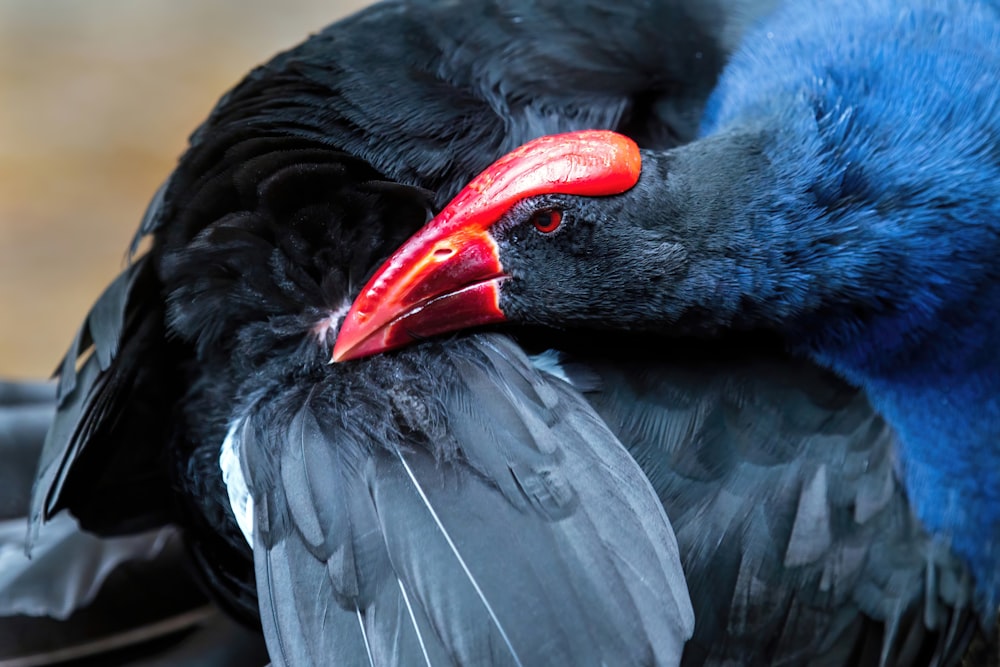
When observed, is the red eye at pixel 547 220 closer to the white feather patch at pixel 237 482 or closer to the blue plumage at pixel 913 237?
the blue plumage at pixel 913 237

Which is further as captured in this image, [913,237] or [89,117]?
[89,117]

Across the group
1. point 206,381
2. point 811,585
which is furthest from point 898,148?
point 206,381

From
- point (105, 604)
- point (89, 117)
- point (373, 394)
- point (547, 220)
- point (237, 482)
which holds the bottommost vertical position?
point (105, 604)

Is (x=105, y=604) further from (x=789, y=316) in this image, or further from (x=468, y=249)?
(x=789, y=316)

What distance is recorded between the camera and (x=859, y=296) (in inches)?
78.3

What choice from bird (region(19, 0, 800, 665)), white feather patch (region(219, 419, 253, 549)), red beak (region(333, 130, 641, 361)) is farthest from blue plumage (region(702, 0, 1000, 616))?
white feather patch (region(219, 419, 253, 549))

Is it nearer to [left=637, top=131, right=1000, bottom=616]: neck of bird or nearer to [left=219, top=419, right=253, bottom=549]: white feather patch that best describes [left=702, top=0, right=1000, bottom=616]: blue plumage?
[left=637, top=131, right=1000, bottom=616]: neck of bird

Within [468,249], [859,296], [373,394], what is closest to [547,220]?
[468,249]

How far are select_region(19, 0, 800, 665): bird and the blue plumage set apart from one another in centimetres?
42

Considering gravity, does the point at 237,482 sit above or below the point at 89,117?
above

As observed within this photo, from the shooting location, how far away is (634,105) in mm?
2393

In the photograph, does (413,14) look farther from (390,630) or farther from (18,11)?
(18,11)

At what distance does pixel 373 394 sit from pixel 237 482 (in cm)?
27

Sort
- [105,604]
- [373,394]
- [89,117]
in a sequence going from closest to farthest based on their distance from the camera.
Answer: [373,394]
[105,604]
[89,117]
